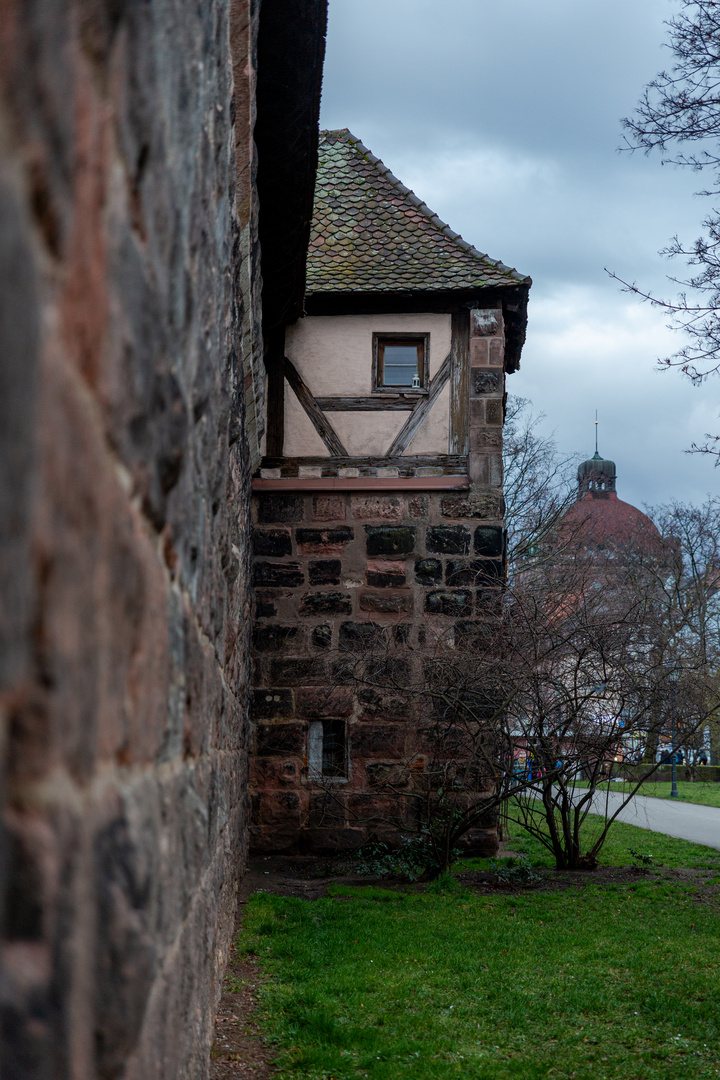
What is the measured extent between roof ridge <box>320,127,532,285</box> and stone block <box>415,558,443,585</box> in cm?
291

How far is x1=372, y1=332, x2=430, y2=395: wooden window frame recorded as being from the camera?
9.95m

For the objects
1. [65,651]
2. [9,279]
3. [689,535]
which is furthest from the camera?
[689,535]

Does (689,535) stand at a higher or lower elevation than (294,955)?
higher

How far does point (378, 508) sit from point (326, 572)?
81 cm

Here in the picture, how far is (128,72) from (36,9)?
29cm

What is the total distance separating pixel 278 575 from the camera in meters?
9.80

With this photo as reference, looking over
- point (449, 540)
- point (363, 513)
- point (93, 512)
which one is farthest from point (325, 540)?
point (93, 512)

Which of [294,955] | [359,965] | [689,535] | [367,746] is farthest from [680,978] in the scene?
[689,535]

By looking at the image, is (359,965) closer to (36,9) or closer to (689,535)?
(36,9)

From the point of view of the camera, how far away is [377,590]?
9.69m

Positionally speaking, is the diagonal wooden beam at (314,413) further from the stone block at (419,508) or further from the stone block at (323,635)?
the stone block at (323,635)

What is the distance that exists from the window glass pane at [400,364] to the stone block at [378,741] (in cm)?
340

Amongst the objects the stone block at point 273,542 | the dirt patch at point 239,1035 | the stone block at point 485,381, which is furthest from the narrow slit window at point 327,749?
the dirt patch at point 239,1035

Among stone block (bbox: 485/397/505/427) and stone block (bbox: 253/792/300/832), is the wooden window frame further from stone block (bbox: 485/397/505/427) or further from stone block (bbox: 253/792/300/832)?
stone block (bbox: 253/792/300/832)
